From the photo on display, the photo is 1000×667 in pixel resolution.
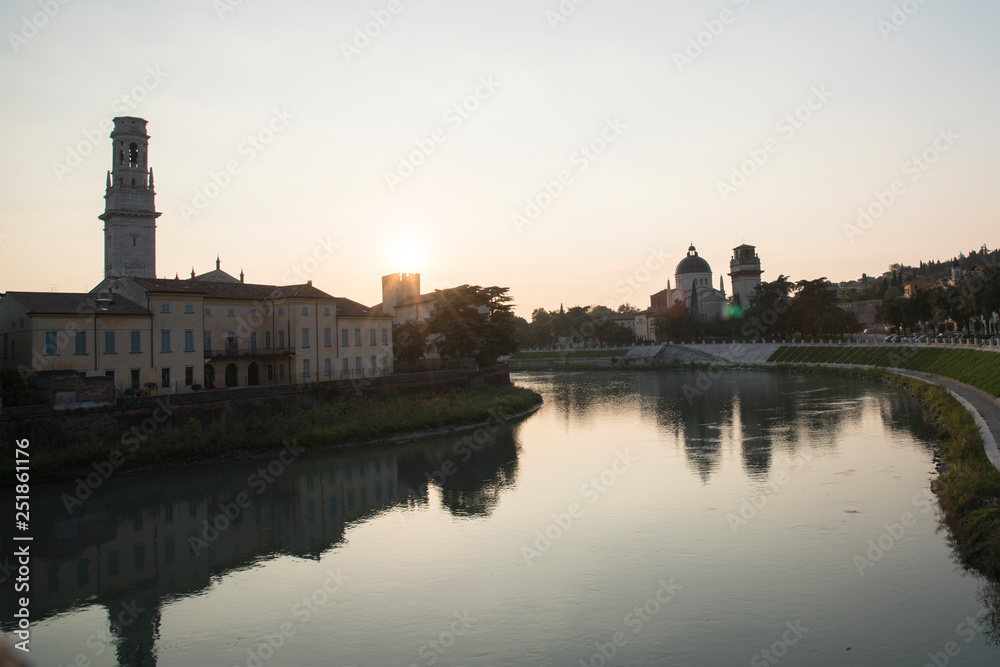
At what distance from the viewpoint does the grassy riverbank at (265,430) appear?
87.2 feet

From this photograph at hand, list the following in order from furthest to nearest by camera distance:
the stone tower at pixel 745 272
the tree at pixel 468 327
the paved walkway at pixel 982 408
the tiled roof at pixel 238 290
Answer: the stone tower at pixel 745 272 → the tree at pixel 468 327 → the tiled roof at pixel 238 290 → the paved walkway at pixel 982 408

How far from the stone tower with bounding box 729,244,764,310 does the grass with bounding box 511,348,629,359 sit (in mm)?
24179

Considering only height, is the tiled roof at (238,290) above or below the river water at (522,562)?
above

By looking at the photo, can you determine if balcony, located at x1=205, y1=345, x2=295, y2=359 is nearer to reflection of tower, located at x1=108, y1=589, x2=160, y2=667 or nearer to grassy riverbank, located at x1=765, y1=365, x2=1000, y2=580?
reflection of tower, located at x1=108, y1=589, x2=160, y2=667

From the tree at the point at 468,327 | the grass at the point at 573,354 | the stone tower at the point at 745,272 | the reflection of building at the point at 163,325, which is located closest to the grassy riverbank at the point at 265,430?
the reflection of building at the point at 163,325

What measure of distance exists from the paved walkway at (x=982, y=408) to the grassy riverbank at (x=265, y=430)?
23537 millimetres

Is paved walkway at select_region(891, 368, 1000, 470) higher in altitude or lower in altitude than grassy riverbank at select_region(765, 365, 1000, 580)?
higher

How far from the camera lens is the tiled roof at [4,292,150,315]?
29859mm

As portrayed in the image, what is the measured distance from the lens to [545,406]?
52.3 meters

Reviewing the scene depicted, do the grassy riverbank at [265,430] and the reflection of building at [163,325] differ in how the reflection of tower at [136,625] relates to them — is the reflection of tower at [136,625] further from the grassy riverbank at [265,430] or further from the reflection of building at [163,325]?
the reflection of building at [163,325]

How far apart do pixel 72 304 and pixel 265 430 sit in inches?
384

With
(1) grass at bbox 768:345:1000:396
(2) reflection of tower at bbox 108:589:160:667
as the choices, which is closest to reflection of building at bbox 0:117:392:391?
(2) reflection of tower at bbox 108:589:160:667

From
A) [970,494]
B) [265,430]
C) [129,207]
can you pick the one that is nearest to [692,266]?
[129,207]

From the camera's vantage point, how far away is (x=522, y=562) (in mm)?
16938
